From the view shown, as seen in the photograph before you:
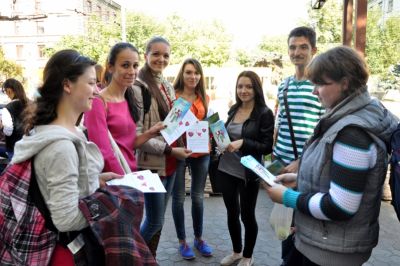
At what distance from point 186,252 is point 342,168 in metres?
2.47

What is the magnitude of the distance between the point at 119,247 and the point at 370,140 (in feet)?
3.78

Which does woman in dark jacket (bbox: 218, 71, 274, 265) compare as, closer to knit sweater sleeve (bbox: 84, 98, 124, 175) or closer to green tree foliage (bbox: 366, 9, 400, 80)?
knit sweater sleeve (bbox: 84, 98, 124, 175)

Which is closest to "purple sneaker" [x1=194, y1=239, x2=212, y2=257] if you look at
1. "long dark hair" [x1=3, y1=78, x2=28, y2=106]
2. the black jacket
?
the black jacket

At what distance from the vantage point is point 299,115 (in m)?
2.93

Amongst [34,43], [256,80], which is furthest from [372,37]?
[34,43]

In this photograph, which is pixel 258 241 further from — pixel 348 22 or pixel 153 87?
pixel 348 22

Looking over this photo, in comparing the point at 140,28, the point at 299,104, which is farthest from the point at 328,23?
the point at 299,104

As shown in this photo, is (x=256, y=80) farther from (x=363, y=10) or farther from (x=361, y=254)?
(x=363, y=10)

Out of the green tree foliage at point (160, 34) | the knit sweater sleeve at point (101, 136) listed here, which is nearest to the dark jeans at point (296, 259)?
the knit sweater sleeve at point (101, 136)

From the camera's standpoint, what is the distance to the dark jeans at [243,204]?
327cm

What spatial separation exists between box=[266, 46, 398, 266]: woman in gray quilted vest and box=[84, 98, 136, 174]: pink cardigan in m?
1.07

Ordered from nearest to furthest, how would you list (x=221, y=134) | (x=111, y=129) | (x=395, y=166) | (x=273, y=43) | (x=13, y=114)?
(x=395, y=166), (x=111, y=129), (x=221, y=134), (x=13, y=114), (x=273, y=43)

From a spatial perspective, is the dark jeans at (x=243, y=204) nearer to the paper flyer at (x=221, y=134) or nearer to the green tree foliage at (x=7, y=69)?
the paper flyer at (x=221, y=134)

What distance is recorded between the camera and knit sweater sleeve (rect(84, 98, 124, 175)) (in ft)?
7.27
